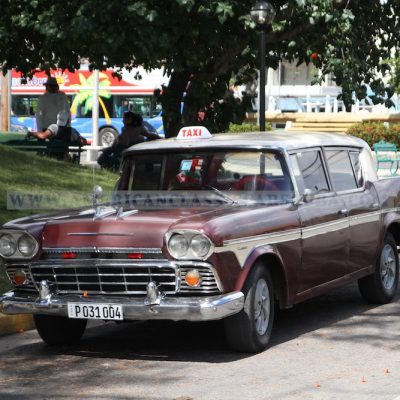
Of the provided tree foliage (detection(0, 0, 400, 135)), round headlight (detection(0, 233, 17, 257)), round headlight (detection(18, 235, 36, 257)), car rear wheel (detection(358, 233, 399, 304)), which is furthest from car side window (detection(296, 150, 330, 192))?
tree foliage (detection(0, 0, 400, 135))

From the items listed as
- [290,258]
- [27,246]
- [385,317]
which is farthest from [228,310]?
[385,317]

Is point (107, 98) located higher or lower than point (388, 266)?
higher

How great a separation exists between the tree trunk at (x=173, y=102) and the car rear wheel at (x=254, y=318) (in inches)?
388

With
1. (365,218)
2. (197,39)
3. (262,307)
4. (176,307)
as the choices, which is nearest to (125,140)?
(197,39)

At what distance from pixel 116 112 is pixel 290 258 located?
4151cm

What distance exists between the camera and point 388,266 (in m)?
10.8

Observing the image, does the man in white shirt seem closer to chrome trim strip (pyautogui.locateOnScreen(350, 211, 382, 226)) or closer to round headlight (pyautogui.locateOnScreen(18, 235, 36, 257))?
chrome trim strip (pyautogui.locateOnScreen(350, 211, 382, 226))

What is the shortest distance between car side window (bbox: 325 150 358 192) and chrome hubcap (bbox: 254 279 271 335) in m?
1.87

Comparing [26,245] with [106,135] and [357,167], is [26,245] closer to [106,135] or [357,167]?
[357,167]

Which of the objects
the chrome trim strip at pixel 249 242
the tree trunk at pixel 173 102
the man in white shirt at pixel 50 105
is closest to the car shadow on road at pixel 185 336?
the chrome trim strip at pixel 249 242

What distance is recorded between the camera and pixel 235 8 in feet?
53.8

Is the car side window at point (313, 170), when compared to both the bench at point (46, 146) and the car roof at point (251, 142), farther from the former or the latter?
the bench at point (46, 146)

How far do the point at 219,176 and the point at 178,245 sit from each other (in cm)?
155

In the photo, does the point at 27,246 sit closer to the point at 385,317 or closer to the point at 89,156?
the point at 385,317
